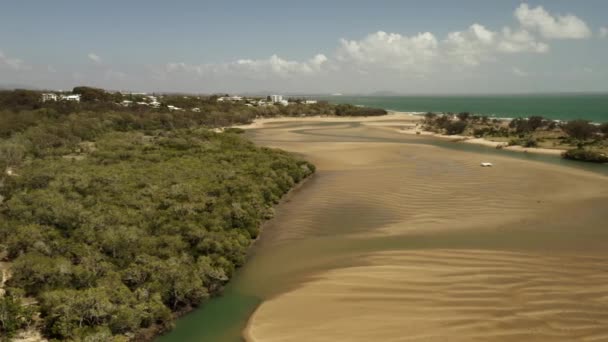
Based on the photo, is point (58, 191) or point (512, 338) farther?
point (58, 191)

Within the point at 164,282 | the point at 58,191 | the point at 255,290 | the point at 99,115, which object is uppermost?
the point at 99,115

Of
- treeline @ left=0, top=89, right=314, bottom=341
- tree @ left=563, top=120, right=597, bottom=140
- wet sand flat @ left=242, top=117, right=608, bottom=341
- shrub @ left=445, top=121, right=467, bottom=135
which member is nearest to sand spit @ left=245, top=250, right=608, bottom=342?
wet sand flat @ left=242, top=117, right=608, bottom=341

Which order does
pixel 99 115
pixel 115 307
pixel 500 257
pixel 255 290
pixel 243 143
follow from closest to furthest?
pixel 115 307, pixel 255 290, pixel 500 257, pixel 243 143, pixel 99 115

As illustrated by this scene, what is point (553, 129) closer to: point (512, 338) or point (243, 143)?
point (243, 143)

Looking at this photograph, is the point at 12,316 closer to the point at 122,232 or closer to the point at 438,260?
the point at 122,232

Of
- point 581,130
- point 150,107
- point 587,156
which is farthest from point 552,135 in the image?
point 150,107

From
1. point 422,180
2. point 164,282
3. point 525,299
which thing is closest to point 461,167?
point 422,180
